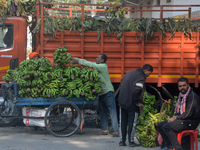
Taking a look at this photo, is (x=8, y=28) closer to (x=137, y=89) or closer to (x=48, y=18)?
(x=48, y=18)

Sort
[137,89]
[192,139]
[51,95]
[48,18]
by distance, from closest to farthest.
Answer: [192,139] → [137,89] → [51,95] → [48,18]

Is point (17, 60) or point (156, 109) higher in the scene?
point (17, 60)

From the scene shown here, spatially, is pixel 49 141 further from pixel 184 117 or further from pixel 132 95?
pixel 184 117

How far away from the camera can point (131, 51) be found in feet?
21.8

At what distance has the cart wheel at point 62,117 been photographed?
19.1 feet

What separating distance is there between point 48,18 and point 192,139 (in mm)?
4199

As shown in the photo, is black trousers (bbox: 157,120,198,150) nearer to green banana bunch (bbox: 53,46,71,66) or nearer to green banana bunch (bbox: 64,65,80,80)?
green banana bunch (bbox: 64,65,80,80)

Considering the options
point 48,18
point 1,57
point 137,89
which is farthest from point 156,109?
point 1,57

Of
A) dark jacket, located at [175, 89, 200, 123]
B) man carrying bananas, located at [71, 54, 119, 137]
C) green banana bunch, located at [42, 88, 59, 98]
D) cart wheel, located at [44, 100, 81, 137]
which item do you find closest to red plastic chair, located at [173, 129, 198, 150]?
dark jacket, located at [175, 89, 200, 123]

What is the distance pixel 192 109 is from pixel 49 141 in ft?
A: 9.42

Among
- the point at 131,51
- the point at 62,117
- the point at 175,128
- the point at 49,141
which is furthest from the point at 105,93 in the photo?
the point at 175,128

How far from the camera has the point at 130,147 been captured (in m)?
5.23

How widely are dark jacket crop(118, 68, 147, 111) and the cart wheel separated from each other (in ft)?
4.02

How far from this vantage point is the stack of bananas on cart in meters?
5.64
